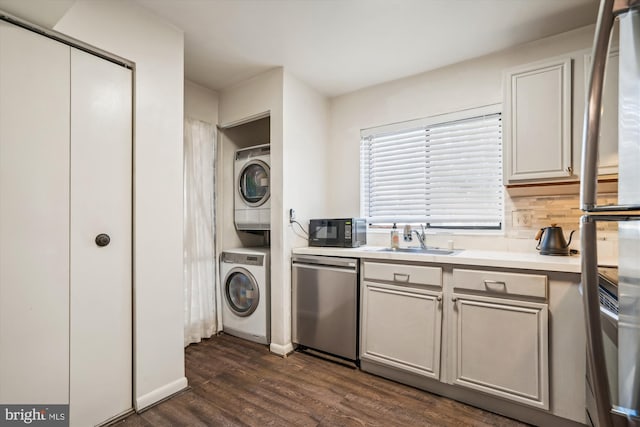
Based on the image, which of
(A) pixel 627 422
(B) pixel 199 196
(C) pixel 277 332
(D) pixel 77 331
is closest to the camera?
(A) pixel 627 422

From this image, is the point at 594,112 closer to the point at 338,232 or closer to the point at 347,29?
the point at 347,29

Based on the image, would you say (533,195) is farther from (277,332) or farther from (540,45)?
(277,332)

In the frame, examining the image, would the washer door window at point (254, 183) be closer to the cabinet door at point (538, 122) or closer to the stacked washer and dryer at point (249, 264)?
the stacked washer and dryer at point (249, 264)

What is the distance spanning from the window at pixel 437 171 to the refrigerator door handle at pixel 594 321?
6.71ft

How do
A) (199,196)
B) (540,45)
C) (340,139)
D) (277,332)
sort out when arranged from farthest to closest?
(340,139) < (199,196) < (277,332) < (540,45)

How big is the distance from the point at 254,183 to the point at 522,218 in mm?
2401

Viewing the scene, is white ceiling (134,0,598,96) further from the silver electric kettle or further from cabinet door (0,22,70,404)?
the silver electric kettle

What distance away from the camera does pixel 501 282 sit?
1799 mm

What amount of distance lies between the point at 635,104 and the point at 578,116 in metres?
1.70

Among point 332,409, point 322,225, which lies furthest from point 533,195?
point 332,409

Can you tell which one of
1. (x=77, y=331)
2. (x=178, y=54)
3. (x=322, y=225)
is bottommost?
(x=77, y=331)

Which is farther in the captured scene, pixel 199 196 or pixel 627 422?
pixel 199 196

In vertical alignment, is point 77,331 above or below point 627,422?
below

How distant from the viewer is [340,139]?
3256 mm
